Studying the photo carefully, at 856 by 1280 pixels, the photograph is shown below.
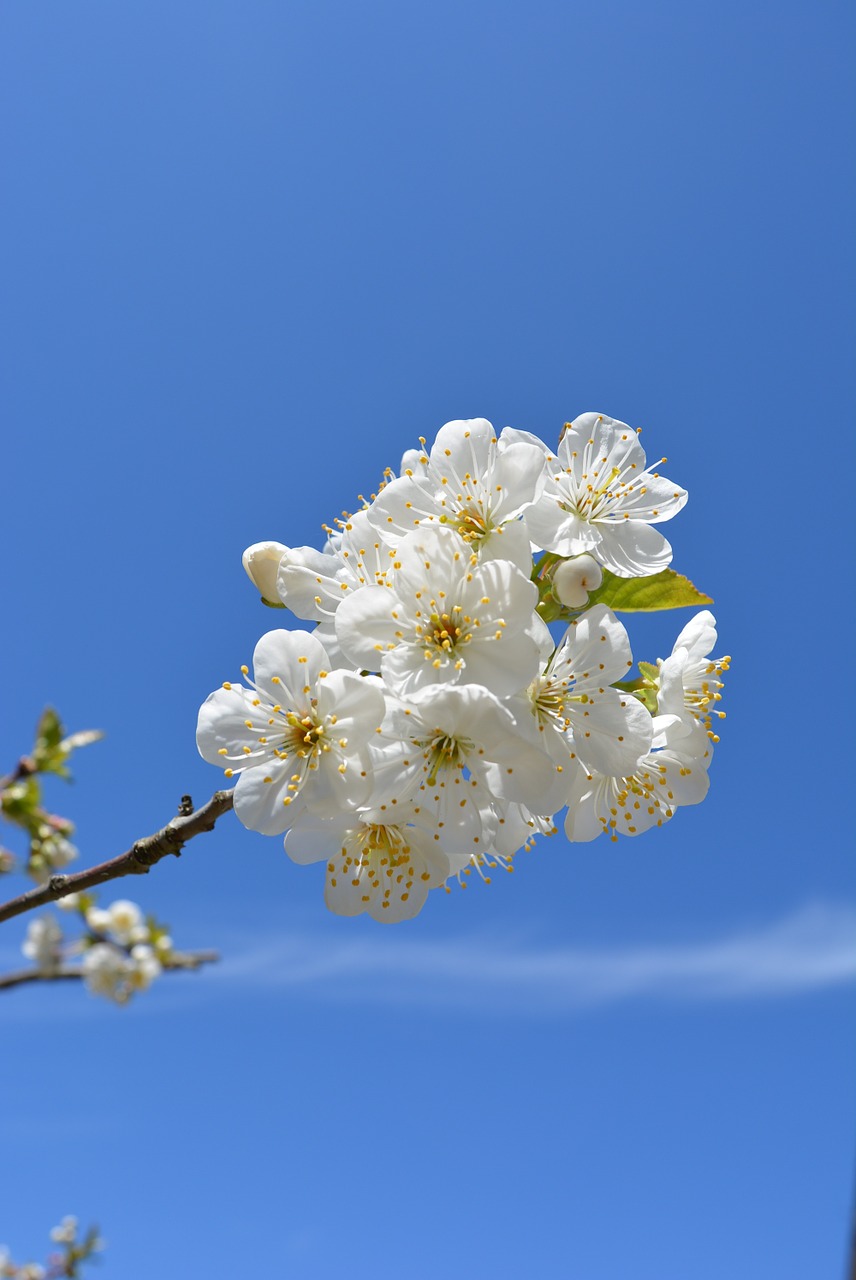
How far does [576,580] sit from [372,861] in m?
0.86

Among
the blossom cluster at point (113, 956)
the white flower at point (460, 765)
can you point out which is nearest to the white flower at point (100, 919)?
the blossom cluster at point (113, 956)

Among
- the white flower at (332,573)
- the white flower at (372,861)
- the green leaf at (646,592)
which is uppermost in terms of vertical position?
the green leaf at (646,592)

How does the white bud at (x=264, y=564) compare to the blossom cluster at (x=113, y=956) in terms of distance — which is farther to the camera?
the blossom cluster at (x=113, y=956)

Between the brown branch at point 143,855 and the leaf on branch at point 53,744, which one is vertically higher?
the leaf on branch at point 53,744

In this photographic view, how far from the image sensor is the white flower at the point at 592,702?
2.12m

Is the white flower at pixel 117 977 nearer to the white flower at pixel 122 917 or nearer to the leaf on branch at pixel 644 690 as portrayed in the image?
the white flower at pixel 122 917

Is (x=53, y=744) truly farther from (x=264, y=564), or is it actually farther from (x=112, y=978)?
(x=112, y=978)

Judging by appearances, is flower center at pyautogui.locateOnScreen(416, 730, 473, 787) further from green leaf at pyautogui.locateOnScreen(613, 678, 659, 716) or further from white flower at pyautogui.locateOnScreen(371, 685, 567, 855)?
green leaf at pyautogui.locateOnScreen(613, 678, 659, 716)

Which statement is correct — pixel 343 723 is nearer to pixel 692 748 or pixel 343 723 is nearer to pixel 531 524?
pixel 531 524

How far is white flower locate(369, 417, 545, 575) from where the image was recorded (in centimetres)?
223

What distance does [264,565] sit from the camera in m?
2.39

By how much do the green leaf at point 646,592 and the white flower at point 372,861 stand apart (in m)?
0.78

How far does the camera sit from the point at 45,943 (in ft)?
12.1

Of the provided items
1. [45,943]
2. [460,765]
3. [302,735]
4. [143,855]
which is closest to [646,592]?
[460,765]
